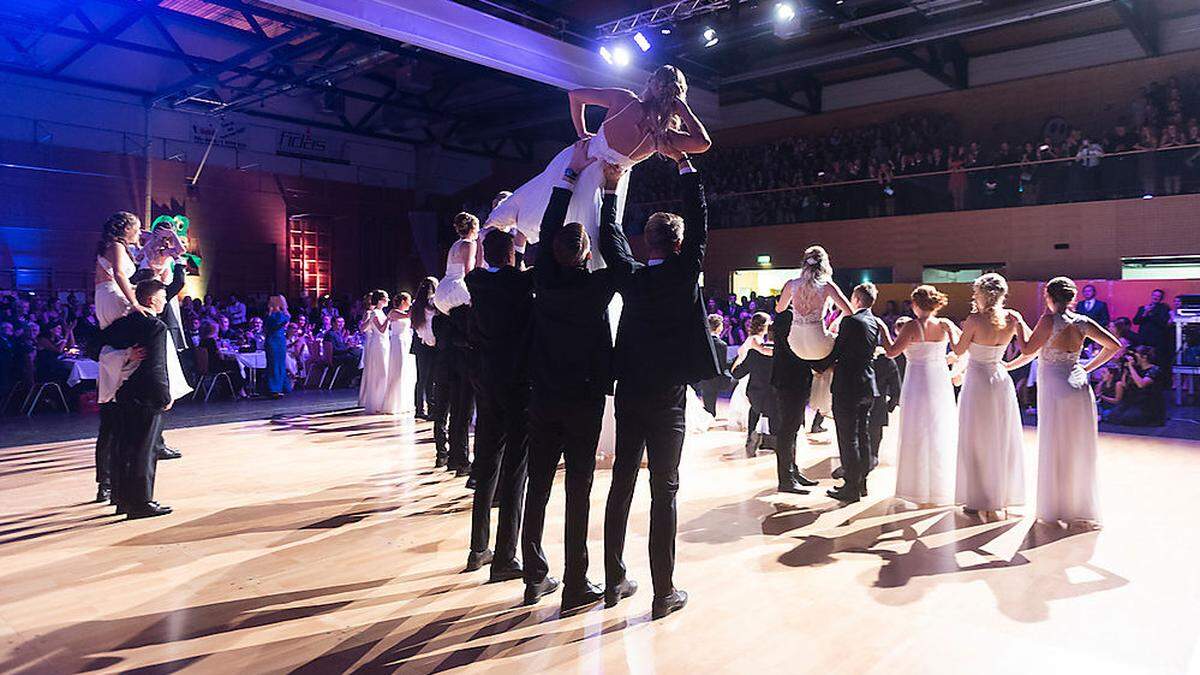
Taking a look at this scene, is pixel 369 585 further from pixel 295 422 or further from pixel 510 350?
pixel 295 422

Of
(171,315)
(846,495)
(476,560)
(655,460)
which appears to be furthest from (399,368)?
(655,460)

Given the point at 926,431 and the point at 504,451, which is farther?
the point at 926,431

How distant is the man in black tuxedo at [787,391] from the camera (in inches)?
202

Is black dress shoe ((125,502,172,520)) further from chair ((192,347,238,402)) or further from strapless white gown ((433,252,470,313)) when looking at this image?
chair ((192,347,238,402))

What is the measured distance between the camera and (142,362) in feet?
14.6

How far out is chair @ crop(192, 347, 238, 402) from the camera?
10.8 m

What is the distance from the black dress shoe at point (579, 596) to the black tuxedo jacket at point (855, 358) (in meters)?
2.45

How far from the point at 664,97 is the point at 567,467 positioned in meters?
1.85

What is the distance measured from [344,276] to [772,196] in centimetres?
1030

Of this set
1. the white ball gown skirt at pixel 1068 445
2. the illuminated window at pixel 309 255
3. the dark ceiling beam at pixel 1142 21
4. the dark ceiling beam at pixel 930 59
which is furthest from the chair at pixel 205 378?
the dark ceiling beam at pixel 1142 21

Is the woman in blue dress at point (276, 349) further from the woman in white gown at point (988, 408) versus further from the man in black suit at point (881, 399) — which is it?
the woman in white gown at point (988, 408)

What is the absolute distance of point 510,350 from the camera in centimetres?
331

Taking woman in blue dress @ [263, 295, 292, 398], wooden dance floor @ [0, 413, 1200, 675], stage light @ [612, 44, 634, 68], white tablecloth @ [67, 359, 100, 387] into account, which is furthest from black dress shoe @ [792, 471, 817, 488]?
white tablecloth @ [67, 359, 100, 387]

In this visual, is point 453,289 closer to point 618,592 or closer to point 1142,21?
point 618,592
